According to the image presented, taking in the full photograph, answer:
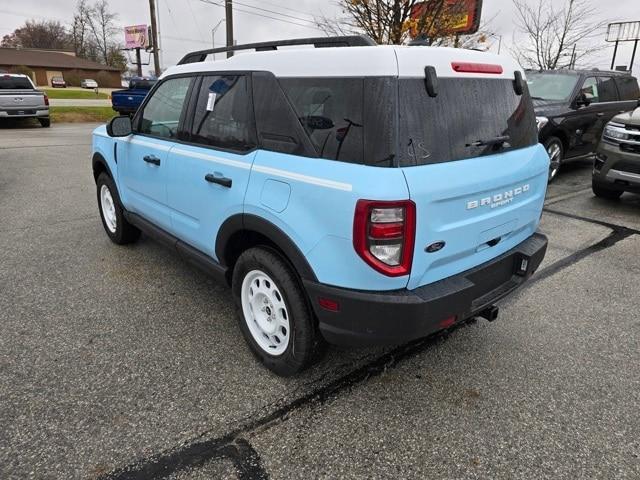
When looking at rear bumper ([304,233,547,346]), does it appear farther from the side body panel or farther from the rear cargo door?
the side body panel

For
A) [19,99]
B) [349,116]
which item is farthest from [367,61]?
[19,99]

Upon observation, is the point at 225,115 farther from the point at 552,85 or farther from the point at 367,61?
the point at 552,85

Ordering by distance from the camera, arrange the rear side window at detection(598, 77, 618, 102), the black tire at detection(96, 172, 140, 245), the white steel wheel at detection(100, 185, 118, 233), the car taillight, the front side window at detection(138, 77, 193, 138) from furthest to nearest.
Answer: the rear side window at detection(598, 77, 618, 102)
the white steel wheel at detection(100, 185, 118, 233)
the black tire at detection(96, 172, 140, 245)
the front side window at detection(138, 77, 193, 138)
the car taillight

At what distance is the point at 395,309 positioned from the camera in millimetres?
2174

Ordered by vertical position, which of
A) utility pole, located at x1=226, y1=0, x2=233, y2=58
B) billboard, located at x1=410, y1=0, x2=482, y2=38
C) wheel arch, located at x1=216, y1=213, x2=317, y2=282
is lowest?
wheel arch, located at x1=216, y1=213, x2=317, y2=282

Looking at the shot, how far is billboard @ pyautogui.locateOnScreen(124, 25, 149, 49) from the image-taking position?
66.1m

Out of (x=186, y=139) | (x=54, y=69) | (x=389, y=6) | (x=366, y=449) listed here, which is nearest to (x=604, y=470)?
(x=366, y=449)

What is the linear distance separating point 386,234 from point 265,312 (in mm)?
1094

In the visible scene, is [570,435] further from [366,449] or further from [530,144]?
[530,144]

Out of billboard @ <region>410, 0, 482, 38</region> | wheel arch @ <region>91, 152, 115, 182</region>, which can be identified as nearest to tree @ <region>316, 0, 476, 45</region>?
billboard @ <region>410, 0, 482, 38</region>

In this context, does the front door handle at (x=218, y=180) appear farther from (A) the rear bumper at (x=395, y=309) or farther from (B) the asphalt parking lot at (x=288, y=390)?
(B) the asphalt parking lot at (x=288, y=390)

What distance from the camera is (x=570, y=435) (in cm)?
237

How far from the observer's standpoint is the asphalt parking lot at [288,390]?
2.18 m

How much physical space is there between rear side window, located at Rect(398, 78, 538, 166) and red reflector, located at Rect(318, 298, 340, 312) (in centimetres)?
74
